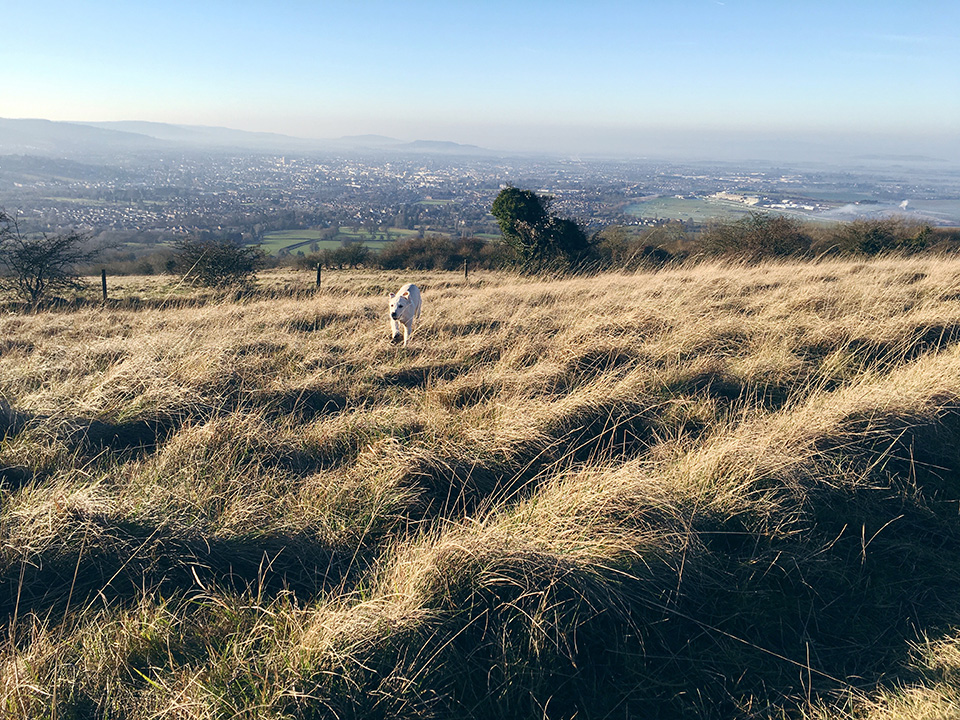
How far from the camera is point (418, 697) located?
5.77 ft

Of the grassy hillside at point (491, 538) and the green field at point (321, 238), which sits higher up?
the green field at point (321, 238)

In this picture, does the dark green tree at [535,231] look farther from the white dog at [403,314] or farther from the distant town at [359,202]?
the white dog at [403,314]

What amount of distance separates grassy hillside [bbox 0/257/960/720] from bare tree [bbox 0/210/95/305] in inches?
609

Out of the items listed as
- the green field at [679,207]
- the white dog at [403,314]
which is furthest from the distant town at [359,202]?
the white dog at [403,314]

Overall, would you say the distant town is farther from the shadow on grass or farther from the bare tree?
Answer: the shadow on grass

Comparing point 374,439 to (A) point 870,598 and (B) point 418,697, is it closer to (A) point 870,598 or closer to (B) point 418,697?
(B) point 418,697

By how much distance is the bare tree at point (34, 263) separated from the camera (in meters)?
15.9

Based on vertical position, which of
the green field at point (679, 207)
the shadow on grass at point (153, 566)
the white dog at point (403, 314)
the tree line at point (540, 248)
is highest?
the green field at point (679, 207)

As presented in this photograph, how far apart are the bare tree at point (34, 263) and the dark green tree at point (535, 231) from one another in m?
16.7

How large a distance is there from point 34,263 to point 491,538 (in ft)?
67.8

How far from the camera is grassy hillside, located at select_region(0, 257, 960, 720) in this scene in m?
1.88

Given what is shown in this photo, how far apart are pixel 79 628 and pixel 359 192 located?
111 metres

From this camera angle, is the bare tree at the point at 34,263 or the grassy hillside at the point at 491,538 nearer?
the grassy hillside at the point at 491,538

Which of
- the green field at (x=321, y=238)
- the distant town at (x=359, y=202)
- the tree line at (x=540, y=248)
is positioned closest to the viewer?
the tree line at (x=540, y=248)
